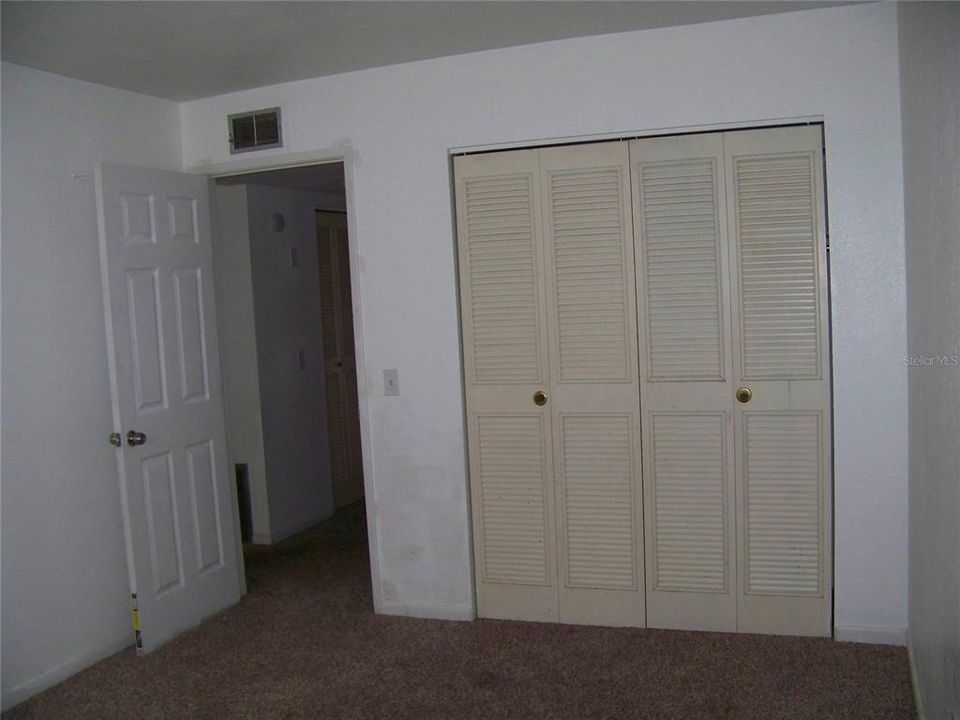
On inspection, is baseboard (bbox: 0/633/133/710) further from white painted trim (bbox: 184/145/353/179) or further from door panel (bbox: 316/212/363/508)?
door panel (bbox: 316/212/363/508)

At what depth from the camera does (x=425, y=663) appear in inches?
130

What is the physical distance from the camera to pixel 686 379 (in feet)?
11.2

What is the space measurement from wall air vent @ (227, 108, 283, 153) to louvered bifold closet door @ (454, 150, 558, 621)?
2.94ft

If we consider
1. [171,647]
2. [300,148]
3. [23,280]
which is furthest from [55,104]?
[171,647]

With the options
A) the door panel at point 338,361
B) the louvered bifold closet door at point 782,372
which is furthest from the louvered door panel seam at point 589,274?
the door panel at point 338,361

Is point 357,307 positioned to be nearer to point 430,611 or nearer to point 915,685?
point 430,611

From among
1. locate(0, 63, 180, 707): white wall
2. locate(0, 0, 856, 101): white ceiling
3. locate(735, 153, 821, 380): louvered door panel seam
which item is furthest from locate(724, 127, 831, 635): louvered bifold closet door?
locate(0, 63, 180, 707): white wall

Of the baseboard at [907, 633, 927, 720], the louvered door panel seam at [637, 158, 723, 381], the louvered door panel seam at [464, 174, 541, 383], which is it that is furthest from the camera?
the louvered door panel seam at [464, 174, 541, 383]

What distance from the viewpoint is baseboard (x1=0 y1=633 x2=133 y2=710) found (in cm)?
311

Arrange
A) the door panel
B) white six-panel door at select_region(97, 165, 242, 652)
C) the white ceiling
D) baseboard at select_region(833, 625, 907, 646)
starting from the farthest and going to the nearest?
the door panel < white six-panel door at select_region(97, 165, 242, 652) < baseboard at select_region(833, 625, 907, 646) < the white ceiling

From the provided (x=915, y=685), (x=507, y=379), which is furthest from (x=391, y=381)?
(x=915, y=685)

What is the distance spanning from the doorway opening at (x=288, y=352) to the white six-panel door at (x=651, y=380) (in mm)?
1701

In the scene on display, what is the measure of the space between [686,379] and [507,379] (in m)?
0.75

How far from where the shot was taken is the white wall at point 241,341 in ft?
17.0
